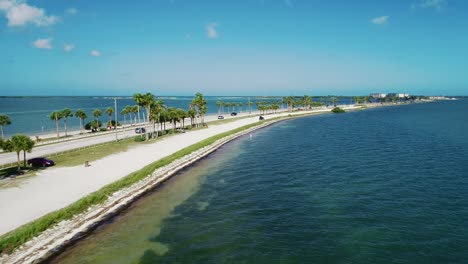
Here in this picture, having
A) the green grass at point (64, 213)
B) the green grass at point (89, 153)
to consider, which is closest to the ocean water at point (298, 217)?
the green grass at point (64, 213)

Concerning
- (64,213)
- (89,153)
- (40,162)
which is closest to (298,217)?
(64,213)

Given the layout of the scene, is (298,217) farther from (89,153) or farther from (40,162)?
(89,153)

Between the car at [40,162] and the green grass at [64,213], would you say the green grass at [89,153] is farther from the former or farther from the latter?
the green grass at [64,213]

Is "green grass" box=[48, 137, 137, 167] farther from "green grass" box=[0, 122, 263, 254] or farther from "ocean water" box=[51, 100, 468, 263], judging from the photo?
"ocean water" box=[51, 100, 468, 263]

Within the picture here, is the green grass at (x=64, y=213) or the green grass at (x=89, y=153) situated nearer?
the green grass at (x=64, y=213)

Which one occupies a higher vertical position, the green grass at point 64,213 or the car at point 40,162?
the car at point 40,162

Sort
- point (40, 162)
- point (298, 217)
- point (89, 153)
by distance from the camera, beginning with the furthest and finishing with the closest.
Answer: point (89, 153) < point (40, 162) < point (298, 217)

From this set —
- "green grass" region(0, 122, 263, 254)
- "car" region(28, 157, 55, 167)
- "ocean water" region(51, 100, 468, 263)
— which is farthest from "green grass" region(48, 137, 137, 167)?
"ocean water" region(51, 100, 468, 263)

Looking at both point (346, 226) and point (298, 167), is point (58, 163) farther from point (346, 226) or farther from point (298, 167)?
point (346, 226)

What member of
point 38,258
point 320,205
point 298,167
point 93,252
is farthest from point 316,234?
point 298,167
